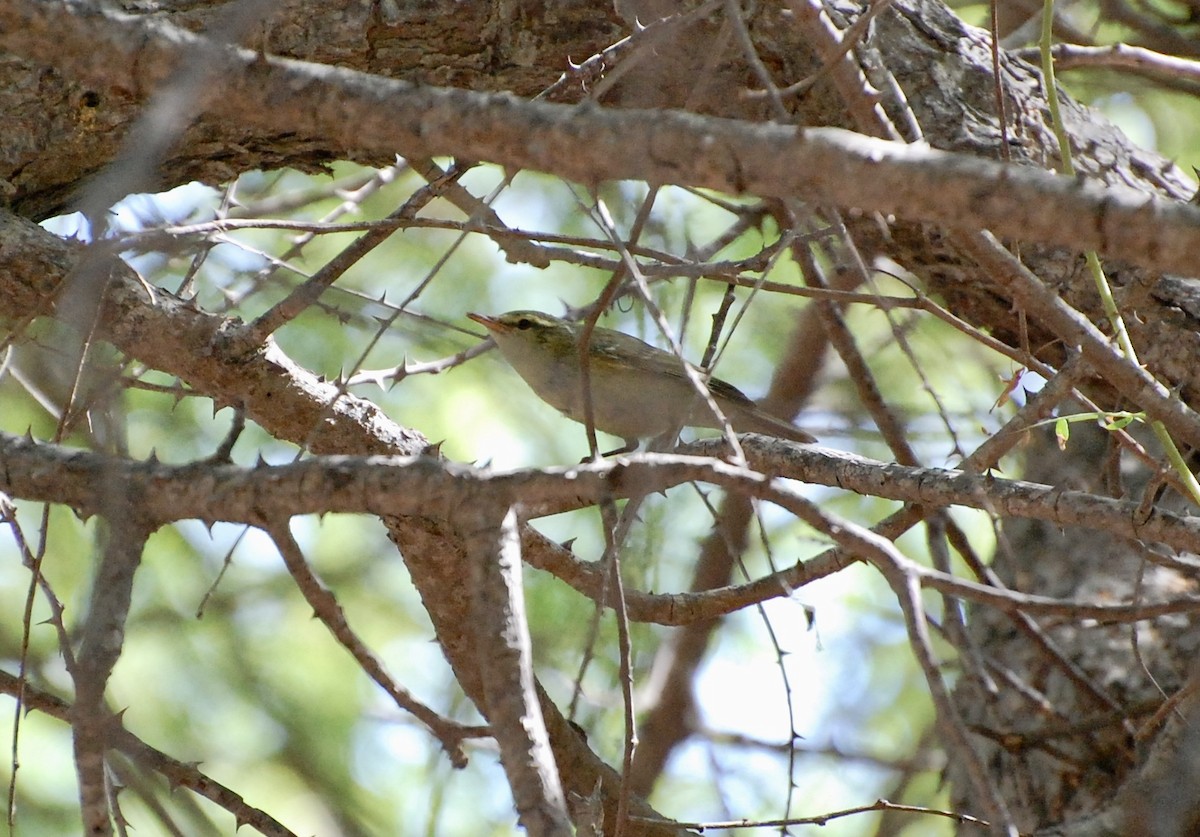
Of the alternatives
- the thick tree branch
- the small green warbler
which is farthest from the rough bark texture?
the small green warbler

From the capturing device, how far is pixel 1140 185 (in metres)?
4.14

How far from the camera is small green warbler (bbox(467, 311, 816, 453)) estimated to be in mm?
5211

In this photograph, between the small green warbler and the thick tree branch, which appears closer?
the thick tree branch

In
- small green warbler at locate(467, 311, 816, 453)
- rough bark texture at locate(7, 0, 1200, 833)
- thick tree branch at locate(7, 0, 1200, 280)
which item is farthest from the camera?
small green warbler at locate(467, 311, 816, 453)

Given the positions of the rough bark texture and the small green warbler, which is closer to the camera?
the rough bark texture

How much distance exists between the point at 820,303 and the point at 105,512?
275 cm

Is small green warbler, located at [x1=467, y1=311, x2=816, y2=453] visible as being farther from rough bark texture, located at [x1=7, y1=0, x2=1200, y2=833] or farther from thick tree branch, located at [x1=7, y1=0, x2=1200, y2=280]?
thick tree branch, located at [x1=7, y1=0, x2=1200, y2=280]

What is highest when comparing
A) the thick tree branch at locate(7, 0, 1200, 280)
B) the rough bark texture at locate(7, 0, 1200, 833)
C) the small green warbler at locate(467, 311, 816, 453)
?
the small green warbler at locate(467, 311, 816, 453)

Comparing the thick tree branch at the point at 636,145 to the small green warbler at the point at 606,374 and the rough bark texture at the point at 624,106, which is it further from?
the small green warbler at the point at 606,374

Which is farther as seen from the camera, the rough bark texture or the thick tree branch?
the rough bark texture

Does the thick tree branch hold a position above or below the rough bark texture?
below

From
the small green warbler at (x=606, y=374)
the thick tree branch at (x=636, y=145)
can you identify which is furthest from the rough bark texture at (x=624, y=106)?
the small green warbler at (x=606, y=374)

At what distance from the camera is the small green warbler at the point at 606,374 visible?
521 centimetres

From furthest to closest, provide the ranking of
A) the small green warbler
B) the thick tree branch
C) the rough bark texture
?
1. the small green warbler
2. the rough bark texture
3. the thick tree branch
